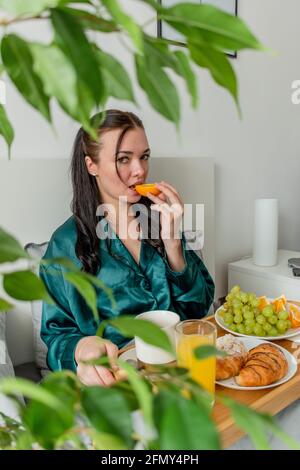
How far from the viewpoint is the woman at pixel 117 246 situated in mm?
1276

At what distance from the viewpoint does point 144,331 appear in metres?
0.24

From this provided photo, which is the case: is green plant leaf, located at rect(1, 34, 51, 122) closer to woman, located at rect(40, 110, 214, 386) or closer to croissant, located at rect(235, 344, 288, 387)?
croissant, located at rect(235, 344, 288, 387)

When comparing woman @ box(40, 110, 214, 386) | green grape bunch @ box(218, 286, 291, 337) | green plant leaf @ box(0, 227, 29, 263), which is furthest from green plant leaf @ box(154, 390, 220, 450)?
woman @ box(40, 110, 214, 386)

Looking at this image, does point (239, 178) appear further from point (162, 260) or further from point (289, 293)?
point (162, 260)

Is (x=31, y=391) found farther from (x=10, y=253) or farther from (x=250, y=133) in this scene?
(x=250, y=133)

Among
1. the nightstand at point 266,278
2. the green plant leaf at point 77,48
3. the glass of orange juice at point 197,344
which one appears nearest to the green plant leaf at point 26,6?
the green plant leaf at point 77,48

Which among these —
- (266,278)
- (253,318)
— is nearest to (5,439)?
(253,318)

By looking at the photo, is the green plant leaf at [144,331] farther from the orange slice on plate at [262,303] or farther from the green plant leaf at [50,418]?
the orange slice on plate at [262,303]

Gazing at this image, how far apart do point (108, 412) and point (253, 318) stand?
99 cm

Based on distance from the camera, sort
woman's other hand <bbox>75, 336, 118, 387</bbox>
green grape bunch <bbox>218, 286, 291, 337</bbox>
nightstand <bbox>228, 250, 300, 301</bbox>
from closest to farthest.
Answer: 1. woman's other hand <bbox>75, 336, 118, 387</bbox>
2. green grape bunch <bbox>218, 286, 291, 337</bbox>
3. nightstand <bbox>228, 250, 300, 301</bbox>

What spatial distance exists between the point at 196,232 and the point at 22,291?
Result: 161cm

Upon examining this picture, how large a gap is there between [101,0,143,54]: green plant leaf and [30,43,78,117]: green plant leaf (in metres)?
0.03

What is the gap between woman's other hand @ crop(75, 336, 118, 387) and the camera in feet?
2.32

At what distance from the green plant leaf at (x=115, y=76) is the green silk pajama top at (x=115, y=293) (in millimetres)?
954
